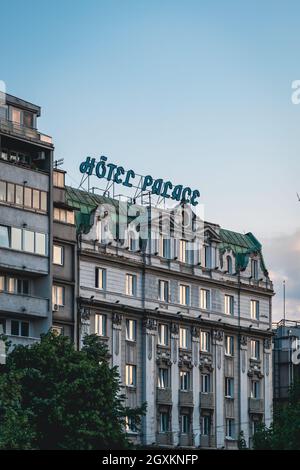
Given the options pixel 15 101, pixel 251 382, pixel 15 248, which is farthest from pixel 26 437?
pixel 251 382

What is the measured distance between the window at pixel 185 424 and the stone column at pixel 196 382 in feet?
2.21

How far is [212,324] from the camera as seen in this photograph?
141625 millimetres

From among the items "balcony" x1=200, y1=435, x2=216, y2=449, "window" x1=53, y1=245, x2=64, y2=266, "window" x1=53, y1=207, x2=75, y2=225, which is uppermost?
"window" x1=53, y1=207, x2=75, y2=225

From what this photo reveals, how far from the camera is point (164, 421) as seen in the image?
5295 inches

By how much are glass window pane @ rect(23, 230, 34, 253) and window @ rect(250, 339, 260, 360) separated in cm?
3285

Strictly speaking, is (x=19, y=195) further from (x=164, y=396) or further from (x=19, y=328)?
(x=164, y=396)

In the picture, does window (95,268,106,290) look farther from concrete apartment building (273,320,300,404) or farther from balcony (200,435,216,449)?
concrete apartment building (273,320,300,404)

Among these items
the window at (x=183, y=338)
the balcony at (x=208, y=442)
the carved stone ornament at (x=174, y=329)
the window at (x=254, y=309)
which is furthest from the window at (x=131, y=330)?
the window at (x=254, y=309)

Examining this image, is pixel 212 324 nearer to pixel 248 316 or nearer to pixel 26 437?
pixel 248 316

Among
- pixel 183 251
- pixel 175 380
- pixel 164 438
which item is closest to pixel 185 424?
pixel 164 438

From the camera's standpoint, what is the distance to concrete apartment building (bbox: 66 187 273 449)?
131000 millimetres

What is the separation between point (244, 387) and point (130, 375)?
16474 millimetres

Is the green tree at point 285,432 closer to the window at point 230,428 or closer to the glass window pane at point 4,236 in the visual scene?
the window at point 230,428

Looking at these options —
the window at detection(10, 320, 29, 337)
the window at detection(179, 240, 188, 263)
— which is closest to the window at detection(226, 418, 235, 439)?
the window at detection(179, 240, 188, 263)
